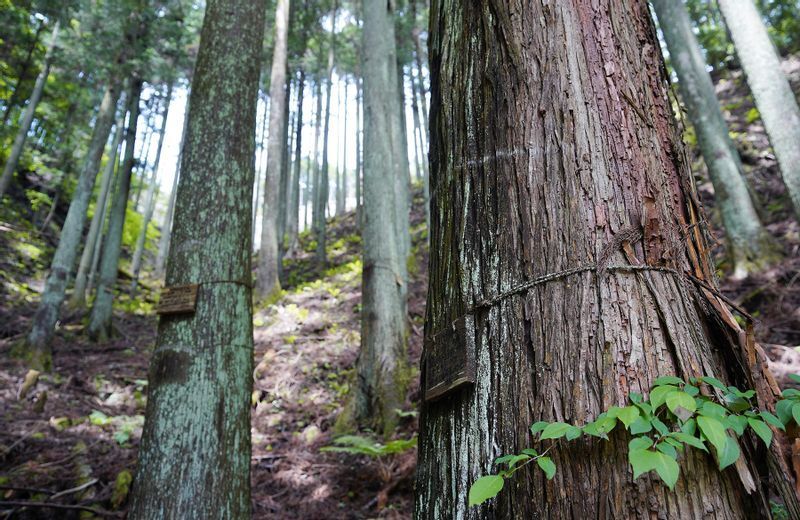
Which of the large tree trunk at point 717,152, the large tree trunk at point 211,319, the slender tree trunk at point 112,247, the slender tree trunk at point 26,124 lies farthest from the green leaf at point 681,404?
the slender tree trunk at point 26,124

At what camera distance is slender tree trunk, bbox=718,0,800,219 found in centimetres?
589

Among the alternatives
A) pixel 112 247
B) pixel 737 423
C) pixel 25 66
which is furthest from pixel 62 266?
pixel 737 423

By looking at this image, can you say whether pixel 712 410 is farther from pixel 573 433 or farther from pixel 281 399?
pixel 281 399

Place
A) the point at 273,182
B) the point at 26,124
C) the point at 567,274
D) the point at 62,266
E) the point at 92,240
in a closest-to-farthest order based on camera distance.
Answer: the point at 567,274 < the point at 62,266 < the point at 26,124 < the point at 273,182 < the point at 92,240

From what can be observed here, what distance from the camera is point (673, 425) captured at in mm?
972

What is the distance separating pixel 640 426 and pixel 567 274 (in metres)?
0.37

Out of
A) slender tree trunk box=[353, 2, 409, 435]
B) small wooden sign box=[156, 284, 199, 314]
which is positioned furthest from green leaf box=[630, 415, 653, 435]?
slender tree trunk box=[353, 2, 409, 435]

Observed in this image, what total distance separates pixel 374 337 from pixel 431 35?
4.40m

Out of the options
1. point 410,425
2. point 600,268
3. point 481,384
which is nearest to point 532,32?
point 600,268

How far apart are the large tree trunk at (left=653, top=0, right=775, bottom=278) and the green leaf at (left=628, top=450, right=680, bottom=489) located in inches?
304

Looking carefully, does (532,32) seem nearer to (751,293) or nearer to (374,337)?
(374,337)

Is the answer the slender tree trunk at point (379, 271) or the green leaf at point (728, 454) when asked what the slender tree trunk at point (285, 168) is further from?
the green leaf at point (728, 454)

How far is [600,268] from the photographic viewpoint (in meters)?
1.15

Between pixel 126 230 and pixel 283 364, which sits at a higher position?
pixel 126 230
